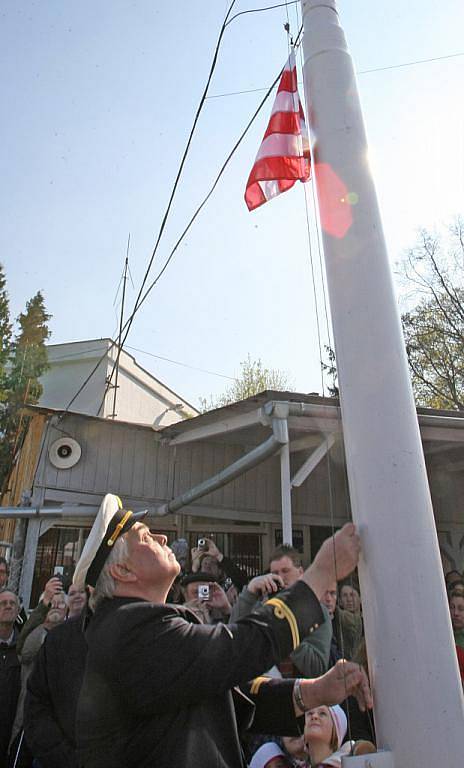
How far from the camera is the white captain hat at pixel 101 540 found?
1694 mm

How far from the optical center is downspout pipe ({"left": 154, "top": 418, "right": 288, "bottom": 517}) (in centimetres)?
814

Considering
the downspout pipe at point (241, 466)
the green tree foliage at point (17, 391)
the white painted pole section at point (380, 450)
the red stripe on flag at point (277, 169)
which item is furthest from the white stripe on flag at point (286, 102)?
the green tree foliage at point (17, 391)

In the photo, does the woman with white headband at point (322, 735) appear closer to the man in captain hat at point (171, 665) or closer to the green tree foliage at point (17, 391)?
the man in captain hat at point (171, 665)

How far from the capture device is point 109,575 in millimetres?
1658

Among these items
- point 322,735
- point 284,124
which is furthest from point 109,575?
point 284,124

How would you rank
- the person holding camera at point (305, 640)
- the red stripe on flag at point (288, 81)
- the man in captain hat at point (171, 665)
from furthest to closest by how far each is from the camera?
the red stripe on flag at point (288, 81) → the person holding camera at point (305, 640) → the man in captain hat at point (171, 665)

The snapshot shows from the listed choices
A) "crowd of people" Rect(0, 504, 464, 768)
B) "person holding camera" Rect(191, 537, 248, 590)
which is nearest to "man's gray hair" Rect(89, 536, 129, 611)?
"crowd of people" Rect(0, 504, 464, 768)

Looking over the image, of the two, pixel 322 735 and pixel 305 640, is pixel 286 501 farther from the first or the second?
pixel 305 640

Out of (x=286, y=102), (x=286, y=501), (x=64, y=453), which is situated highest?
(x=64, y=453)

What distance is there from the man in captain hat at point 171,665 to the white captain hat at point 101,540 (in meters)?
0.09

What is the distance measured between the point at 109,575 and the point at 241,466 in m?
7.15

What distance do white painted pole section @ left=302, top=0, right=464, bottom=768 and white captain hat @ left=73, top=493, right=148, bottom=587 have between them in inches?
27.5

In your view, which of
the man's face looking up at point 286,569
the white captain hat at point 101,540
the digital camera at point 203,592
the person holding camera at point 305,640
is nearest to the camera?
the white captain hat at point 101,540

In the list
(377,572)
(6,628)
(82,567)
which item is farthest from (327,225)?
(6,628)
